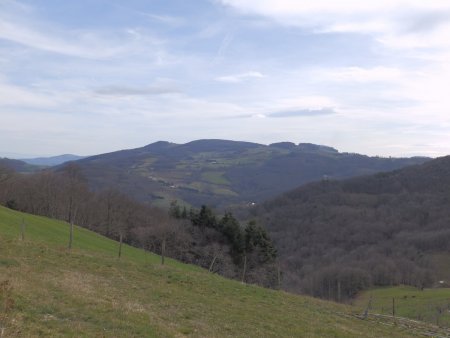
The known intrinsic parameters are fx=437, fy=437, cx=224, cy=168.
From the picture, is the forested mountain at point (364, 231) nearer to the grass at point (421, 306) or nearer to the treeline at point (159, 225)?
the grass at point (421, 306)

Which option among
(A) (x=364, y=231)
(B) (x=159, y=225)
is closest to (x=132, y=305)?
(B) (x=159, y=225)

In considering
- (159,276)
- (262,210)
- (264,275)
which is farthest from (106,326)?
(262,210)

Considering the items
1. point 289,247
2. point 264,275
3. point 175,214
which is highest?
point 175,214

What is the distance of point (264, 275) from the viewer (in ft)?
199

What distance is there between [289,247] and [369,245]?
26.3m

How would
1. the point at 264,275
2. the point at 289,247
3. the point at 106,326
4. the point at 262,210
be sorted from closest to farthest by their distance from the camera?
the point at 106,326 < the point at 264,275 < the point at 289,247 < the point at 262,210

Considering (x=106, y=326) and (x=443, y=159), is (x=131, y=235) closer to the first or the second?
(x=106, y=326)

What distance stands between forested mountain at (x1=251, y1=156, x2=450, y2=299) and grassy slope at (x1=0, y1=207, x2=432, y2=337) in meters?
76.1

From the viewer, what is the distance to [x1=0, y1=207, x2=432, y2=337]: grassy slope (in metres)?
11.7

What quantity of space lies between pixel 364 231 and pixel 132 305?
149328 mm

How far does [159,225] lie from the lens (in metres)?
70.1

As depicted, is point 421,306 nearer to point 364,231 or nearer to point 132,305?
point 132,305

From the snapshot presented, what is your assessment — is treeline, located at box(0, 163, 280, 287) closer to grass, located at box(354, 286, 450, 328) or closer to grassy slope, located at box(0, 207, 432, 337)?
grass, located at box(354, 286, 450, 328)

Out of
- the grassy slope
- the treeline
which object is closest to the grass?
the treeline
